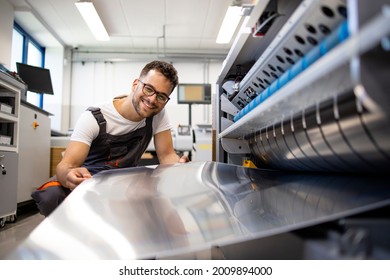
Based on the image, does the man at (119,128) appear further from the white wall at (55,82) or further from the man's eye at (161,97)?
the white wall at (55,82)

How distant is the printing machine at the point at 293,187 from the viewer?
0.44m

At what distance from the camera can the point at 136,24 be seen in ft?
14.9

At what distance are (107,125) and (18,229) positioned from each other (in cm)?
144

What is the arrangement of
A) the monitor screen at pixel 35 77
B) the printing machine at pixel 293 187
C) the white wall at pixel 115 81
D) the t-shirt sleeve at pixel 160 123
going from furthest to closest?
the white wall at pixel 115 81 < the monitor screen at pixel 35 77 < the t-shirt sleeve at pixel 160 123 < the printing machine at pixel 293 187

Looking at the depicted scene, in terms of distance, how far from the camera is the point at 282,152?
114 cm

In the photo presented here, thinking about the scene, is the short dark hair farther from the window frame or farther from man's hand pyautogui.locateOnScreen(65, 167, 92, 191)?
the window frame

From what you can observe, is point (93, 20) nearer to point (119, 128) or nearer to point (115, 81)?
point (115, 81)

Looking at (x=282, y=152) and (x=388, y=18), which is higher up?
(x=388, y=18)

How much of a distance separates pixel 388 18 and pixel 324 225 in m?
0.38

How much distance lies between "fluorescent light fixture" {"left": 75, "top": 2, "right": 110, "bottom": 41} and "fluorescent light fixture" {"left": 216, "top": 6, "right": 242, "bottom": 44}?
1.73 meters

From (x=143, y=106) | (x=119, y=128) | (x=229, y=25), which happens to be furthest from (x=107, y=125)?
(x=229, y=25)

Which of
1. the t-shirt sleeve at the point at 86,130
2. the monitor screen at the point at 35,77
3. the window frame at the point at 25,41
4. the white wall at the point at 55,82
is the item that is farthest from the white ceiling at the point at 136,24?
the t-shirt sleeve at the point at 86,130
